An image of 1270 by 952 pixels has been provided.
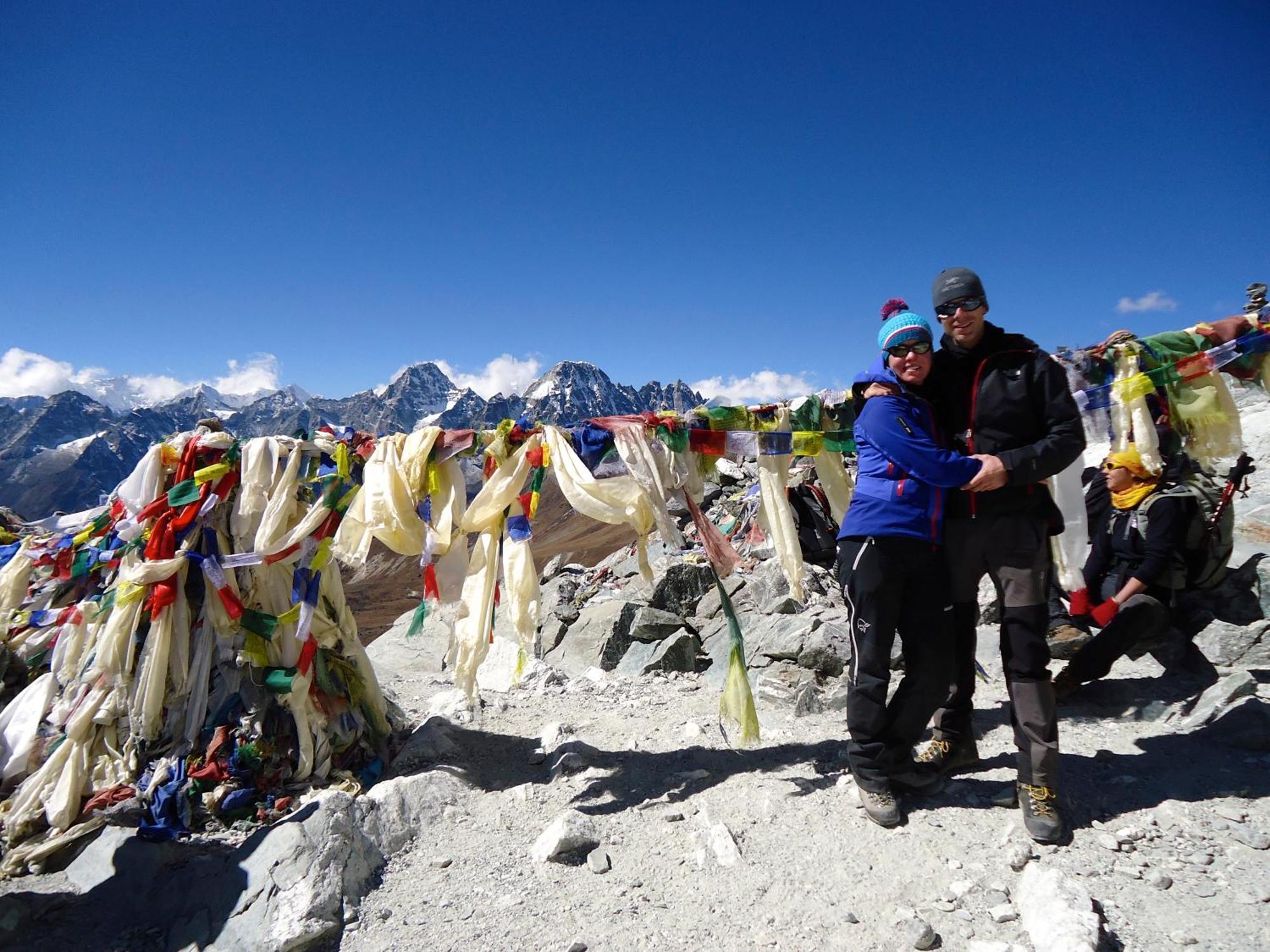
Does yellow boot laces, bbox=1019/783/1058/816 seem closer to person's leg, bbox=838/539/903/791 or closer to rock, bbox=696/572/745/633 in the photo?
person's leg, bbox=838/539/903/791

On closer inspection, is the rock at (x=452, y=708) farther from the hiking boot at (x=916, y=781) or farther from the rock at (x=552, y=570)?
the rock at (x=552, y=570)

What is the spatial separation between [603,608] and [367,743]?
324cm

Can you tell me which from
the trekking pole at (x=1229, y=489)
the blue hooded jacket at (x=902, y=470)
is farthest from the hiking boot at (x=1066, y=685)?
the blue hooded jacket at (x=902, y=470)

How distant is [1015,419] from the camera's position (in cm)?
292

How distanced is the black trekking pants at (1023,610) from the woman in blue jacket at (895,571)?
0.14 m

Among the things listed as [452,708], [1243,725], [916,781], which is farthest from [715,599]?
[1243,725]

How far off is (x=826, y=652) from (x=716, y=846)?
8.43 ft

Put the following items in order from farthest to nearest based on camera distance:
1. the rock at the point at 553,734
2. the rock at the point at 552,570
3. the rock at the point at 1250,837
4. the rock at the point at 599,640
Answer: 1. the rock at the point at 552,570
2. the rock at the point at 599,640
3. the rock at the point at 553,734
4. the rock at the point at 1250,837

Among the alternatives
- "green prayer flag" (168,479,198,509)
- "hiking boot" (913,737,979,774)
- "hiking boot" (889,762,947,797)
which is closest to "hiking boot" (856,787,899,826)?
"hiking boot" (889,762,947,797)

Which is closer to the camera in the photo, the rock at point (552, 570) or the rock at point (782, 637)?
the rock at point (782, 637)

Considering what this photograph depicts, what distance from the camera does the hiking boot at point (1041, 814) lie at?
111 inches

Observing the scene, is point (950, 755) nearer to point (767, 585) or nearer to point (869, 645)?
point (869, 645)

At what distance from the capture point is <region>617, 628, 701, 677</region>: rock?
620 cm

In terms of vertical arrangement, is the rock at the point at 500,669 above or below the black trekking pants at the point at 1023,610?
below
